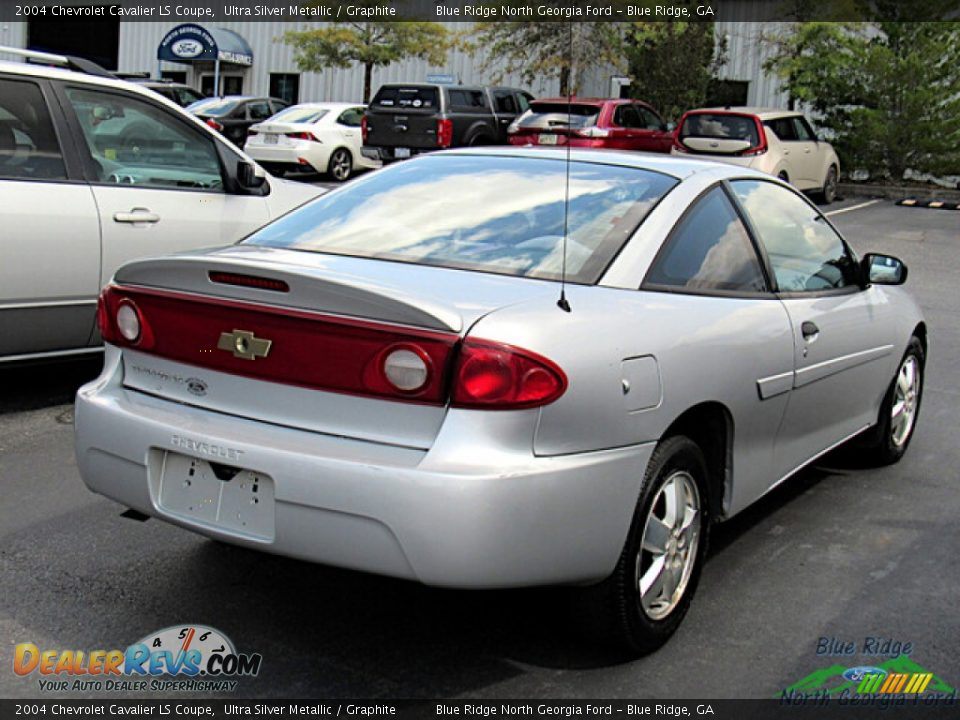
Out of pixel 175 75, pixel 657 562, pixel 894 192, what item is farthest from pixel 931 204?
pixel 175 75

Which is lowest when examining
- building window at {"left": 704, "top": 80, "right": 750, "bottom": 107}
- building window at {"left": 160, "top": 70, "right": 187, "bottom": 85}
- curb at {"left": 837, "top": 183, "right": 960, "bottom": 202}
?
curb at {"left": 837, "top": 183, "right": 960, "bottom": 202}

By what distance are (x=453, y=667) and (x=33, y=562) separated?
1.60m

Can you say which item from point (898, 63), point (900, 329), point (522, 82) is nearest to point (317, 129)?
point (898, 63)

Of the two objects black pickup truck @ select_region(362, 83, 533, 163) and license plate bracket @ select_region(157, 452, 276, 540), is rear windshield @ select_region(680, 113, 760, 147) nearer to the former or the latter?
black pickup truck @ select_region(362, 83, 533, 163)

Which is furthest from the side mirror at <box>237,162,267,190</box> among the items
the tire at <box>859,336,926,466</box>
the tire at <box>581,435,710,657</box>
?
the tire at <box>581,435,710,657</box>

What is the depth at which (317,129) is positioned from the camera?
22578mm

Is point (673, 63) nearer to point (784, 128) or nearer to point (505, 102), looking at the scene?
point (505, 102)

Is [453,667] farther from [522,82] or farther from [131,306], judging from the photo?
[522,82]

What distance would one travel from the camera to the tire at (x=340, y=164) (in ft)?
75.8

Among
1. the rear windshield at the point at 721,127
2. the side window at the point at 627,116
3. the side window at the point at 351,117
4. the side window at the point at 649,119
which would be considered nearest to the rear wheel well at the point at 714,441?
the rear windshield at the point at 721,127

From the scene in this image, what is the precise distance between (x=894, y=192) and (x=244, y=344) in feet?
73.3

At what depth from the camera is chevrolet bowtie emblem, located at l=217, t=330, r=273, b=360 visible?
330cm

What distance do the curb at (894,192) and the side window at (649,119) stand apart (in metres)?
4.17

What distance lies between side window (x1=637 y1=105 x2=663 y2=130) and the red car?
0.37m
